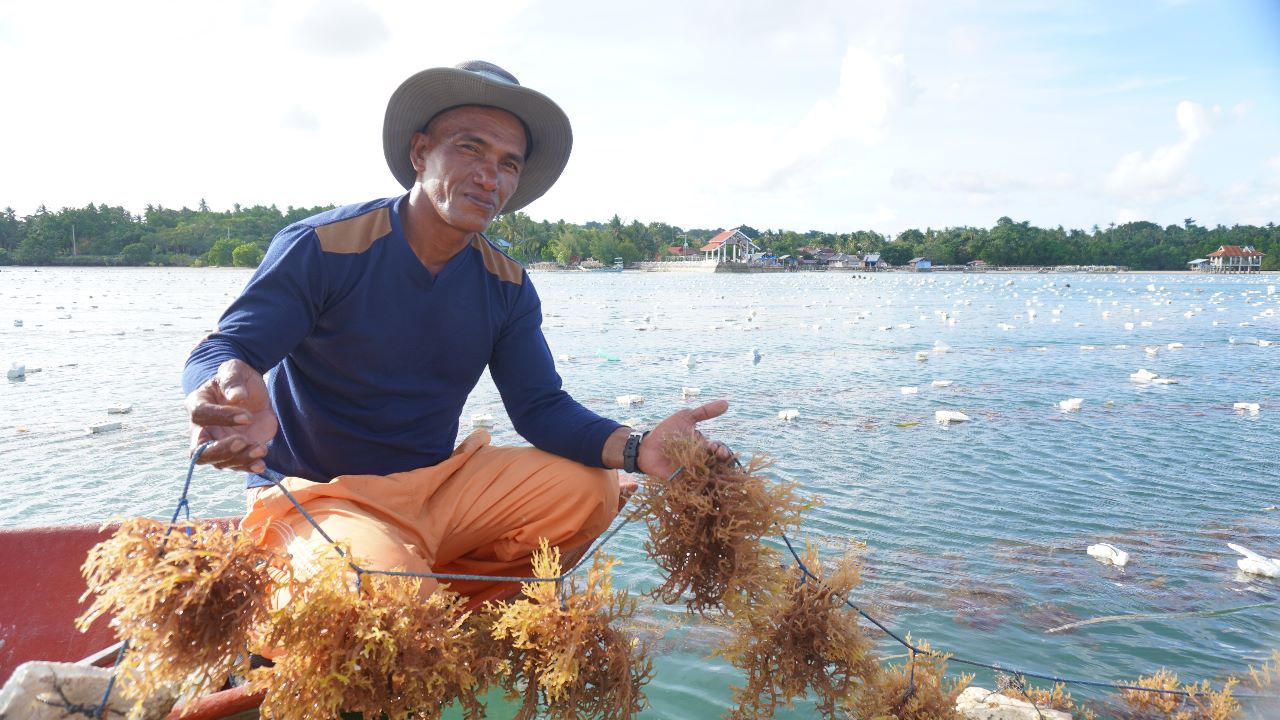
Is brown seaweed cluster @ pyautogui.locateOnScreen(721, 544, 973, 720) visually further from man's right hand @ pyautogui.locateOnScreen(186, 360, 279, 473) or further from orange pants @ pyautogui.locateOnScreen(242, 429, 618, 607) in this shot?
man's right hand @ pyautogui.locateOnScreen(186, 360, 279, 473)

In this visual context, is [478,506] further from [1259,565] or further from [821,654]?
[1259,565]

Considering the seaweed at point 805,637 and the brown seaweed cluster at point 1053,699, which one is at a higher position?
the seaweed at point 805,637

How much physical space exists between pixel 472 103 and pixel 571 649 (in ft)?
7.04

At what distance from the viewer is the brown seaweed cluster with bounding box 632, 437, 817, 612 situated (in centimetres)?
263

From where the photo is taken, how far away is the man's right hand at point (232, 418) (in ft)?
6.95

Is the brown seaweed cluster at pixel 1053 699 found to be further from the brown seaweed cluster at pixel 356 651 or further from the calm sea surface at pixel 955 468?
the brown seaweed cluster at pixel 356 651

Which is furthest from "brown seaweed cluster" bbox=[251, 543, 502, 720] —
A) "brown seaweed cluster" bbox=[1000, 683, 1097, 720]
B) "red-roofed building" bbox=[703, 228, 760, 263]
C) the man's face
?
"red-roofed building" bbox=[703, 228, 760, 263]

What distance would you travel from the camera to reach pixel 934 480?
24.1 feet

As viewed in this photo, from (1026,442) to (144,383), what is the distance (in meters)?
12.6

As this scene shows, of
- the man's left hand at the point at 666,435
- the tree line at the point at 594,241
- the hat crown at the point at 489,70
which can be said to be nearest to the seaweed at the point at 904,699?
the man's left hand at the point at 666,435

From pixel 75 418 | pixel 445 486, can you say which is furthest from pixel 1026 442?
pixel 75 418

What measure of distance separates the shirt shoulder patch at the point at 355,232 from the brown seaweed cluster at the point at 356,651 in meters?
1.24

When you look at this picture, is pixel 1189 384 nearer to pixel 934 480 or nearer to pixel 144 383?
pixel 934 480

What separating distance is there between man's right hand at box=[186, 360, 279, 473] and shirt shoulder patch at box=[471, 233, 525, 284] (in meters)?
1.22
